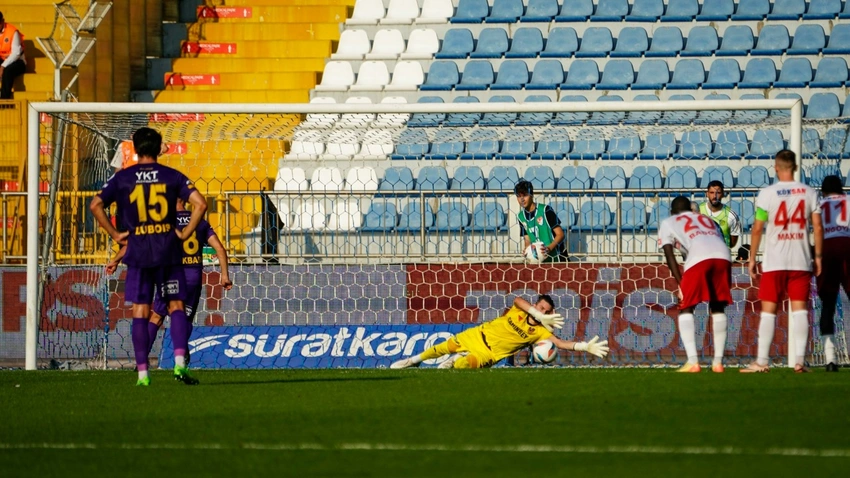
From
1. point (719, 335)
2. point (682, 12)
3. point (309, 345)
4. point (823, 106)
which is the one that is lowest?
point (309, 345)

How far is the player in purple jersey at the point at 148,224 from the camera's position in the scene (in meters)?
8.23

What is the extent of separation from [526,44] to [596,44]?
1.17 m

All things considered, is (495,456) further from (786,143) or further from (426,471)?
(786,143)

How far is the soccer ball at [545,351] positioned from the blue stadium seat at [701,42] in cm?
902

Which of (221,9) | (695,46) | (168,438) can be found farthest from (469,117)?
(221,9)

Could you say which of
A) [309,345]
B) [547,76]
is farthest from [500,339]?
[547,76]

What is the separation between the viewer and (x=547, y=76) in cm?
1875

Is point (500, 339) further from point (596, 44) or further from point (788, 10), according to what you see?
point (788, 10)

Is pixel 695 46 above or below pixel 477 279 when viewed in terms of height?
above

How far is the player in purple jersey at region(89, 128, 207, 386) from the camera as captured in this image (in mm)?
8234

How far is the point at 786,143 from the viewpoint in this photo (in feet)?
54.3

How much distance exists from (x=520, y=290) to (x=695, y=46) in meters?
7.90

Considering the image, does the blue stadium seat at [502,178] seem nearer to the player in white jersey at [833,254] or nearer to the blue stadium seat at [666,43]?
the blue stadium seat at [666,43]

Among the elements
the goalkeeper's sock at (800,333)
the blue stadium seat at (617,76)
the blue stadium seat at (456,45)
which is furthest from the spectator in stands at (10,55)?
the goalkeeper's sock at (800,333)
